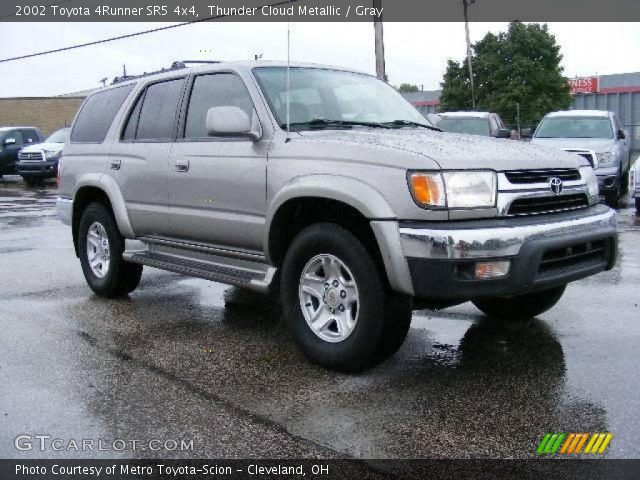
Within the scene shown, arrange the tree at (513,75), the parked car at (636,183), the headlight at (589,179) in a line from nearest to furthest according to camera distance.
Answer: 1. the headlight at (589,179)
2. the parked car at (636,183)
3. the tree at (513,75)

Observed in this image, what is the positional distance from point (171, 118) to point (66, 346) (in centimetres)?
193

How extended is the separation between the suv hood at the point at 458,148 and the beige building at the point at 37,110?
52854mm

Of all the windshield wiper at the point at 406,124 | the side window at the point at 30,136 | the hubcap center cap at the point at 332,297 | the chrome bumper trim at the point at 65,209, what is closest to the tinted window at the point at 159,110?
the chrome bumper trim at the point at 65,209

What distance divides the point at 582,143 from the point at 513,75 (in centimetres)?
3020

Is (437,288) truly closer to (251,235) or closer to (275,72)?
(251,235)

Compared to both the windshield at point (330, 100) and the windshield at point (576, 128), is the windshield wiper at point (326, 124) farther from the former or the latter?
the windshield at point (576, 128)

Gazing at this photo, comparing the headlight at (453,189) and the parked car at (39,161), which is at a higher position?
the parked car at (39,161)

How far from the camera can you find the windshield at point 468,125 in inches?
551

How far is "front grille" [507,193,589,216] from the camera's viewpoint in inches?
160

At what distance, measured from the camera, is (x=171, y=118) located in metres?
5.70

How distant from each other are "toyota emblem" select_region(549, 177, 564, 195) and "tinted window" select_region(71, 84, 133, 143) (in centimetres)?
383

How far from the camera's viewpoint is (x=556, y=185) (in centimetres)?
425

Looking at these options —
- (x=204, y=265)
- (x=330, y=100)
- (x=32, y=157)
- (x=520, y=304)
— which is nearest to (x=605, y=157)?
(x=520, y=304)

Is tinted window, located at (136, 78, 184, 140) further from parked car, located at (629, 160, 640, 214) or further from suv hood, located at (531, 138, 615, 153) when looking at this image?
suv hood, located at (531, 138, 615, 153)
